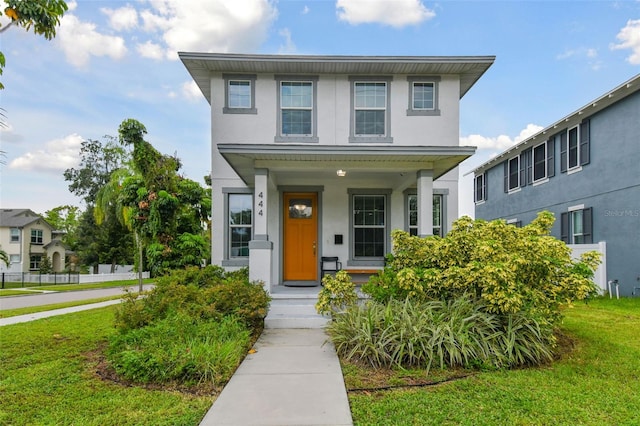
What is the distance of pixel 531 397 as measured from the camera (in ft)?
12.2

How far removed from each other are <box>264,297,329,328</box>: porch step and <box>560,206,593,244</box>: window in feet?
34.4

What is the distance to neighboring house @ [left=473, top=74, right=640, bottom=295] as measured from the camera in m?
10.6

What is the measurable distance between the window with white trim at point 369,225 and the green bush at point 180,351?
17.4ft

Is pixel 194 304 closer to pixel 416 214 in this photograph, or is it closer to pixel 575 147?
pixel 416 214

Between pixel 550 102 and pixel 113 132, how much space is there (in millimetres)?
30963

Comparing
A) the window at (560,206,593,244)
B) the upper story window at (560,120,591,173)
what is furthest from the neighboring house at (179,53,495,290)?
the window at (560,206,593,244)

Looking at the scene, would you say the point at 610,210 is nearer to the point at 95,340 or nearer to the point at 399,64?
the point at 399,64

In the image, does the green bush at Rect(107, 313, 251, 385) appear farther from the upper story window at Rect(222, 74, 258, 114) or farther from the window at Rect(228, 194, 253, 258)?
the upper story window at Rect(222, 74, 258, 114)

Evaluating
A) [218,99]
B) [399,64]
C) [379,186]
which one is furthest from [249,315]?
[399,64]

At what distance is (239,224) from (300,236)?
5.56 ft

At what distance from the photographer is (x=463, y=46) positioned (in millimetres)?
10477

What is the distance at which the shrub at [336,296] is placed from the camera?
6.25 meters

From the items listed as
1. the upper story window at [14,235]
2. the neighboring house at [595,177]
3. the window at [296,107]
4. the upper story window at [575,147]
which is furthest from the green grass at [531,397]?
the upper story window at [14,235]

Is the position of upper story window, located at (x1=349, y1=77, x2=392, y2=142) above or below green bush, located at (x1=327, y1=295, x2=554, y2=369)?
above
